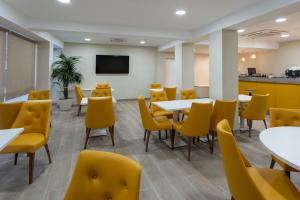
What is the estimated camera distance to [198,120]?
2.90 m

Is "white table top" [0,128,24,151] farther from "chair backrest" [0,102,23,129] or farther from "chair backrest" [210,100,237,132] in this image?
"chair backrest" [210,100,237,132]

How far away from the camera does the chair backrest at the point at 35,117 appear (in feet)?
8.73

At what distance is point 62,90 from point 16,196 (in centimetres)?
548

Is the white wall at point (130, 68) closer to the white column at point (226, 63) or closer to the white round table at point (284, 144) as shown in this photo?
the white column at point (226, 63)

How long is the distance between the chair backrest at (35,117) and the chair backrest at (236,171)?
7.69 feet

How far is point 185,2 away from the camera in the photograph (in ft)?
11.1

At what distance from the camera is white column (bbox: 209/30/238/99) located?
14.2ft

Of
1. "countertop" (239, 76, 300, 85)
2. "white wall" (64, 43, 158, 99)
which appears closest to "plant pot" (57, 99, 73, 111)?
"white wall" (64, 43, 158, 99)

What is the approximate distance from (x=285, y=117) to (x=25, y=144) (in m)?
3.01

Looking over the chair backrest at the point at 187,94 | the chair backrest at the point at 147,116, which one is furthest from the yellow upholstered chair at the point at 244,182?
the chair backrest at the point at 187,94

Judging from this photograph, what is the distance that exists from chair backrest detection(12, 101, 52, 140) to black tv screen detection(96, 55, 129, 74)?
5.94 metres

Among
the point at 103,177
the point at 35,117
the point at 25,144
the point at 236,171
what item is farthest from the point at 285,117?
the point at 35,117

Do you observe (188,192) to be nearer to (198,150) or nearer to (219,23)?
(198,150)

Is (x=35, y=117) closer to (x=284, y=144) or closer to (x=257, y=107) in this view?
(x=284, y=144)
